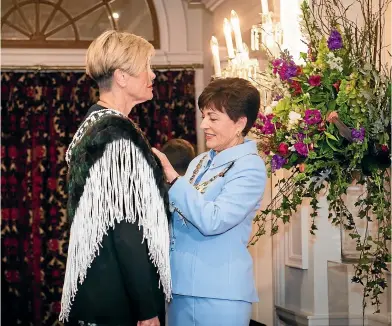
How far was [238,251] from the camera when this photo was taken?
2.74 m

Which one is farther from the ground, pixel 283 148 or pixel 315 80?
pixel 315 80

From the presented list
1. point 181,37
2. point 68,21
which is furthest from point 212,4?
point 68,21

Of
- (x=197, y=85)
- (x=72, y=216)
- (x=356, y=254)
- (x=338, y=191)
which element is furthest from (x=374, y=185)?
(x=197, y=85)

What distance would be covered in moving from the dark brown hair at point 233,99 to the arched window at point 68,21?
14.8ft

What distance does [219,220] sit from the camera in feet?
8.63

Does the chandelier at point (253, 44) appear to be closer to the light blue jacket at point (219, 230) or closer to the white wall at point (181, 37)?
the light blue jacket at point (219, 230)

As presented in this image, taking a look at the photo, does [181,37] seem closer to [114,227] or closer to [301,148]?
[301,148]

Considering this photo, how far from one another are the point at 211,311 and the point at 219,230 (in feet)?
0.90

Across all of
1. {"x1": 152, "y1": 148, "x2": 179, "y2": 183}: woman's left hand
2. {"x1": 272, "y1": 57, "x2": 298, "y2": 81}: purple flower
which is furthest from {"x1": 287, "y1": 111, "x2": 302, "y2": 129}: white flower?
{"x1": 152, "y1": 148, "x2": 179, "y2": 183}: woman's left hand

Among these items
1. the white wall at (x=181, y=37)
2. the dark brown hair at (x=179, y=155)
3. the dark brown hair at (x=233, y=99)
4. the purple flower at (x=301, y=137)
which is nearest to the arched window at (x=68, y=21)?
the white wall at (x=181, y=37)

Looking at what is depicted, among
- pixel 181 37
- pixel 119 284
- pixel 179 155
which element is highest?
pixel 181 37

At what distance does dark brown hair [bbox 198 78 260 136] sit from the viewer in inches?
111

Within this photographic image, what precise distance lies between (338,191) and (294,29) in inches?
42.8

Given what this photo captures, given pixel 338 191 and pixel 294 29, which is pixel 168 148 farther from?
pixel 338 191
